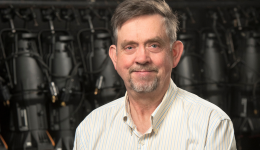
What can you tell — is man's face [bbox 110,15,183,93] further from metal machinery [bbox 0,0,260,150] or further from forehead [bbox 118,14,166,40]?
metal machinery [bbox 0,0,260,150]

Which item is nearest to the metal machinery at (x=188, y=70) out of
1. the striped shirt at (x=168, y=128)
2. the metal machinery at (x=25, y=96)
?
the metal machinery at (x=25, y=96)

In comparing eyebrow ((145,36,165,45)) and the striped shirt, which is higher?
eyebrow ((145,36,165,45))

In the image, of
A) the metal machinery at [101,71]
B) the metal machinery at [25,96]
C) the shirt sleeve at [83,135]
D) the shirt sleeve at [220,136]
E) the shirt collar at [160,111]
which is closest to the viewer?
the shirt sleeve at [220,136]

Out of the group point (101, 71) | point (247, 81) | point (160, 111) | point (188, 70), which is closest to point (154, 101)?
point (160, 111)

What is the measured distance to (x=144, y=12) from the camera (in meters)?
1.09

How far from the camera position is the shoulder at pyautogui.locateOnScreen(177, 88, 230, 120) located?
106 centimetres

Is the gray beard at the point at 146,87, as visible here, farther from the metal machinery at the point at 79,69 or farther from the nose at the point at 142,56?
the metal machinery at the point at 79,69

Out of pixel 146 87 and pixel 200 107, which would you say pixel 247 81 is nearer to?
pixel 200 107

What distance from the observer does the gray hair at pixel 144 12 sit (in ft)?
3.58

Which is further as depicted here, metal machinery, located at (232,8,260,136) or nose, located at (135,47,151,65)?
metal machinery, located at (232,8,260,136)

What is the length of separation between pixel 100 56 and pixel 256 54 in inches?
43.4

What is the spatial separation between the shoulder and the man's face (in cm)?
12

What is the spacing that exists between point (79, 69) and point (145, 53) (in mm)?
1274

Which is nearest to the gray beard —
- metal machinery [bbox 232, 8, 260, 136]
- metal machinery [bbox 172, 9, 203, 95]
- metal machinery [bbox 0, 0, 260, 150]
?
metal machinery [bbox 0, 0, 260, 150]
